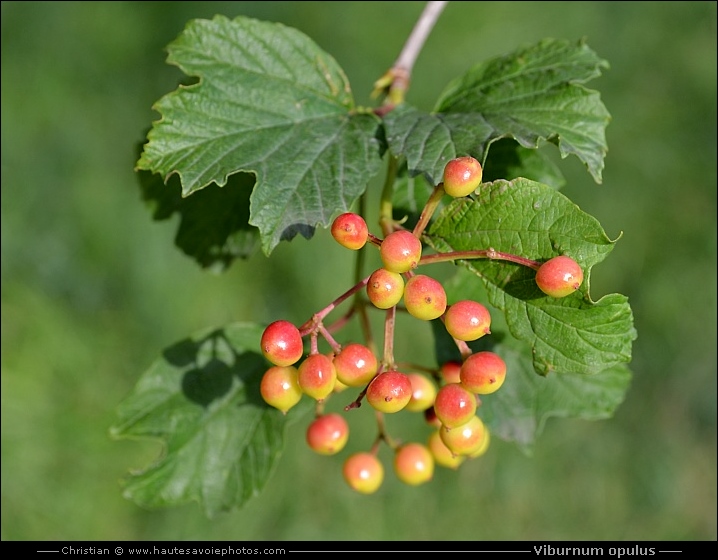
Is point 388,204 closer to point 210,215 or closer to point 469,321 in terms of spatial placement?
point 469,321

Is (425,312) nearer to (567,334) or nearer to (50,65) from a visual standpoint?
(567,334)

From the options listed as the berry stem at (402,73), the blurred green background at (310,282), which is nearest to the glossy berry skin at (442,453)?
→ the berry stem at (402,73)

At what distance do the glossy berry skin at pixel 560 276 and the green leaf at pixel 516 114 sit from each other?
0.87ft

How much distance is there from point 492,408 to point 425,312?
773 millimetres

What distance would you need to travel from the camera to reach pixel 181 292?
4.41m

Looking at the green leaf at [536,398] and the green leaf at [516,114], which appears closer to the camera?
the green leaf at [516,114]

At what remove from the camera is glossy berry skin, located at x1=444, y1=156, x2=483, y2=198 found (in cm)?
137

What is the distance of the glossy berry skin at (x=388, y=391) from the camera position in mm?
1364

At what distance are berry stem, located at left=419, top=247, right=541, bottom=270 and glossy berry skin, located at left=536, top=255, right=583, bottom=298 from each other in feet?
0.23

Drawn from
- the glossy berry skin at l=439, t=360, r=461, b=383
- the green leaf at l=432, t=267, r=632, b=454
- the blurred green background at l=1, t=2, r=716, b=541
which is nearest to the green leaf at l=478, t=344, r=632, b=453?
the green leaf at l=432, t=267, r=632, b=454

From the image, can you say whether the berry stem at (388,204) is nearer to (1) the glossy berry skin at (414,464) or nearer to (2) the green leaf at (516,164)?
(2) the green leaf at (516,164)

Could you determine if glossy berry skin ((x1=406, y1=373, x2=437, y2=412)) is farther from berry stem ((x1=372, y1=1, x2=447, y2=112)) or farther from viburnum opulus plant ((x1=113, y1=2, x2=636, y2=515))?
berry stem ((x1=372, y1=1, x2=447, y2=112))

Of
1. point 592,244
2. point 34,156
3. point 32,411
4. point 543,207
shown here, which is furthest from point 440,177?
point 34,156

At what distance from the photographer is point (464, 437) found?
1580mm
